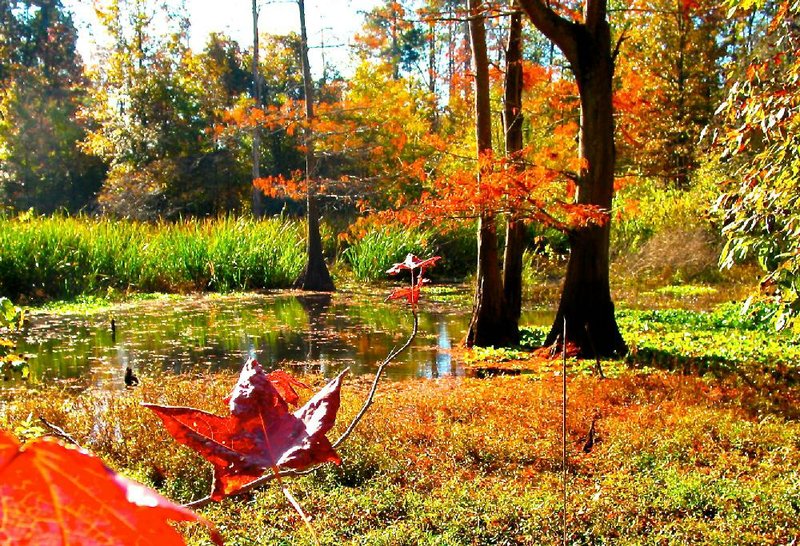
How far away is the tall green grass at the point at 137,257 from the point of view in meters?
11.0

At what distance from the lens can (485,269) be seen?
7.18m

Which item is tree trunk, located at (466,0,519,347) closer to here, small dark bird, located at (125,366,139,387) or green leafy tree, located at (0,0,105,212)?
small dark bird, located at (125,366,139,387)

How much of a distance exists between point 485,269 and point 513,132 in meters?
1.63

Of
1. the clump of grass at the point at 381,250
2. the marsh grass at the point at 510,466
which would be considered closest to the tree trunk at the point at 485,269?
the marsh grass at the point at 510,466

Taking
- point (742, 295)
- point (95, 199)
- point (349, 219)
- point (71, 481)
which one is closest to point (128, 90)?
point (95, 199)

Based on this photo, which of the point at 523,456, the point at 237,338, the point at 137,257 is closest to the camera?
the point at 523,456

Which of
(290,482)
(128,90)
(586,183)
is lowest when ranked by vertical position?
(290,482)

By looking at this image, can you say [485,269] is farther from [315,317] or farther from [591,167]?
[315,317]

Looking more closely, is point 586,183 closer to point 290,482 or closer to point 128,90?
point 290,482

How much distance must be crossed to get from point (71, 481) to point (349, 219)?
16.5m

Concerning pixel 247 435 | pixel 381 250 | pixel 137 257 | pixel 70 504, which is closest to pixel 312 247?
A: pixel 381 250

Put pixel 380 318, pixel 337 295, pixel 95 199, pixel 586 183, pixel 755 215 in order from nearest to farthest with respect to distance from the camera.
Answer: pixel 755 215
pixel 586 183
pixel 380 318
pixel 337 295
pixel 95 199

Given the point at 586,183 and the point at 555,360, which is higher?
the point at 586,183

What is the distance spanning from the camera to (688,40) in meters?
17.3
